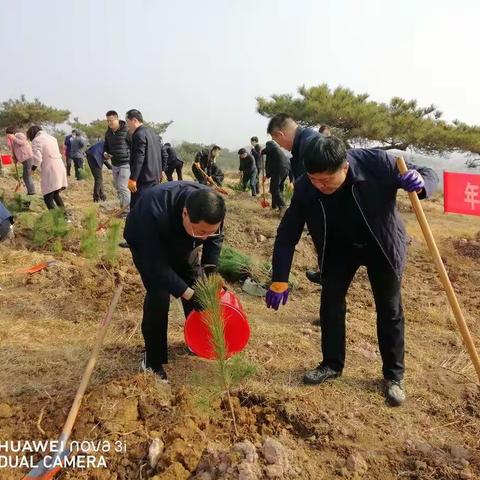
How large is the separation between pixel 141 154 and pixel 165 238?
9.03ft

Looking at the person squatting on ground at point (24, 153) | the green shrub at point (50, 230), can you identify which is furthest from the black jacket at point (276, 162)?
the person squatting on ground at point (24, 153)

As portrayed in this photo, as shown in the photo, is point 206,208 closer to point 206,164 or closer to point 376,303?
point 376,303

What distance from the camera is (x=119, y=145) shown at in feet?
19.8

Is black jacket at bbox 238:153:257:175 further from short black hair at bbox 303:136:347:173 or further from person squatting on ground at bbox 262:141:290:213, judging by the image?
short black hair at bbox 303:136:347:173

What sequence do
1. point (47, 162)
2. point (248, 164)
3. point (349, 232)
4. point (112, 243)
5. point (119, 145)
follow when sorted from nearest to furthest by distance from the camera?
1. point (349, 232)
2. point (112, 243)
3. point (47, 162)
4. point (119, 145)
5. point (248, 164)

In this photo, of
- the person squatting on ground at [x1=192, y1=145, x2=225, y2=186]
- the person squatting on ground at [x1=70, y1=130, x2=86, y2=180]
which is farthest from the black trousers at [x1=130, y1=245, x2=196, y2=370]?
the person squatting on ground at [x1=70, y1=130, x2=86, y2=180]

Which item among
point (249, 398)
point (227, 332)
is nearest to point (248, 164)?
point (227, 332)

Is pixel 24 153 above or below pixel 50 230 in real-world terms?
above

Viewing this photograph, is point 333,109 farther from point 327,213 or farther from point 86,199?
point 327,213

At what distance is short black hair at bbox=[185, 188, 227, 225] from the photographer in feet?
6.81

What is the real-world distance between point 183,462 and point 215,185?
27.6 feet

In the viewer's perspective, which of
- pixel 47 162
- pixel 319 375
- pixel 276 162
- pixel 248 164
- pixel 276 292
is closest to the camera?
pixel 276 292

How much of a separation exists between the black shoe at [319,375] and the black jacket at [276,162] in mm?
5201

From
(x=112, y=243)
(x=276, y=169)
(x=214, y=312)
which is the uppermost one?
(x=214, y=312)
